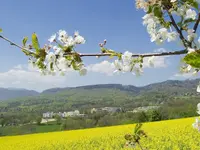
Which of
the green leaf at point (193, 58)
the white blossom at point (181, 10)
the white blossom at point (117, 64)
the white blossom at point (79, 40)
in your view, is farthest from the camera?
the white blossom at point (79, 40)

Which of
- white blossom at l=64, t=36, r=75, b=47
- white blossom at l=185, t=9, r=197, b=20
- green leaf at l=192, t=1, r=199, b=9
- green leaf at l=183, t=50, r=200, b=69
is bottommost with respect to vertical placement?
green leaf at l=183, t=50, r=200, b=69

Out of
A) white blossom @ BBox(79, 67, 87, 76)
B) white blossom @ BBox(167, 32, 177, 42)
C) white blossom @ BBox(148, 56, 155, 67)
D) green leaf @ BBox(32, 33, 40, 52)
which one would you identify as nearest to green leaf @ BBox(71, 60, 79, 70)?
white blossom @ BBox(79, 67, 87, 76)

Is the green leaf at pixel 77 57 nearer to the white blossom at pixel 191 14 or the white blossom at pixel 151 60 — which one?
the white blossom at pixel 151 60

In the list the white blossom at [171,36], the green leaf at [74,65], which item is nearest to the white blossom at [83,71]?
the green leaf at [74,65]

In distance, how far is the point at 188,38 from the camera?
1051mm

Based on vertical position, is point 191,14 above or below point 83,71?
above

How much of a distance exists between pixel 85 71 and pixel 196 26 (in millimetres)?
441

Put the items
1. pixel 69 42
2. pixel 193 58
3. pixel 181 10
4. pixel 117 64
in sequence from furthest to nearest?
pixel 69 42 < pixel 117 64 < pixel 181 10 < pixel 193 58

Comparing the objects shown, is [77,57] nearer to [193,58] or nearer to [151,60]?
[151,60]

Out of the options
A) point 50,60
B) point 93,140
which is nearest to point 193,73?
point 50,60

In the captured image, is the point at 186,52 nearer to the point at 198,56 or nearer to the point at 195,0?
the point at 198,56

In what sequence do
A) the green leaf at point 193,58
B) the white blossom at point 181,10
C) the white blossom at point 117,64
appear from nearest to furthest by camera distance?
the green leaf at point 193,58 < the white blossom at point 181,10 < the white blossom at point 117,64

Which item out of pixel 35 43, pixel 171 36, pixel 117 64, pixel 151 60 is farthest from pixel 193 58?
pixel 35 43

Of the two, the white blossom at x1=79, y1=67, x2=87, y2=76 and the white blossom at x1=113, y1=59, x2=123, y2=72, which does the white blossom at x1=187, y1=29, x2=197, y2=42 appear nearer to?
the white blossom at x1=113, y1=59, x2=123, y2=72
